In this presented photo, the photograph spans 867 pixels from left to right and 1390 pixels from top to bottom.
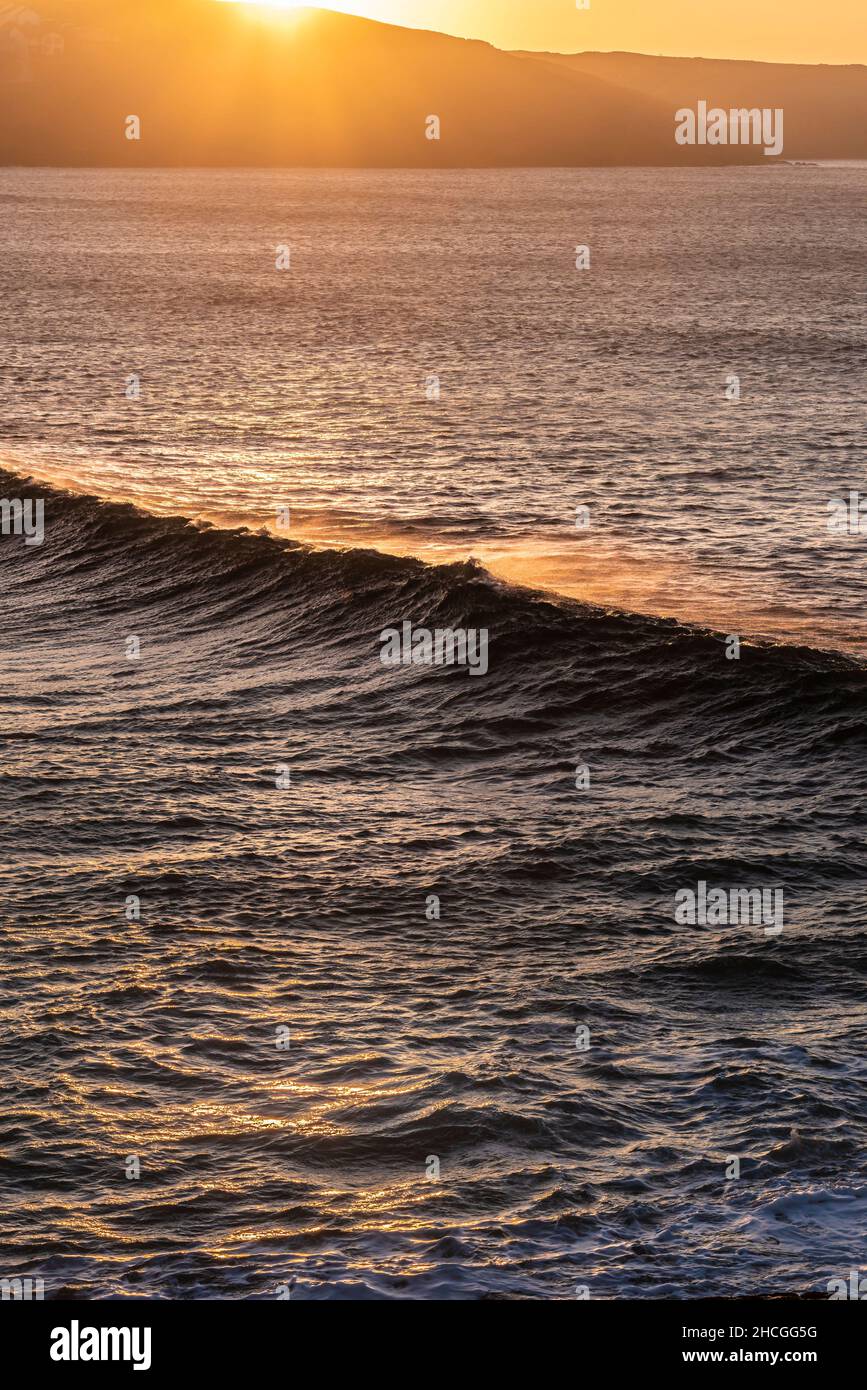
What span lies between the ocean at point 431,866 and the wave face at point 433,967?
0.05m

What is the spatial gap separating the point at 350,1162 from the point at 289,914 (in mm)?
5178

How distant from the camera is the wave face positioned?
1239cm

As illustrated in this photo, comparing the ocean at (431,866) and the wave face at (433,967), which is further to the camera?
the ocean at (431,866)

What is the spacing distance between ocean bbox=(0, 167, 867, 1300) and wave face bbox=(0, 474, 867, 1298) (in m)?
0.05

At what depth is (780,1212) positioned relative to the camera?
12.6 metres

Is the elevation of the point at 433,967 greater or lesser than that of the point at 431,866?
lesser

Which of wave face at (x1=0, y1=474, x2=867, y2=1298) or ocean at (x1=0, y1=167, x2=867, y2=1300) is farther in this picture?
ocean at (x1=0, y1=167, x2=867, y2=1300)

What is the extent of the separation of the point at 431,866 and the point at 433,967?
2716 mm

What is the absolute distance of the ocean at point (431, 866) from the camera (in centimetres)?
1263

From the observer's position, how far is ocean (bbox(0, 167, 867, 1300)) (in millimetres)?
12633

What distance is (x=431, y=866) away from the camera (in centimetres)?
1962

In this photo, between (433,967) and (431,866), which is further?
(431,866)
